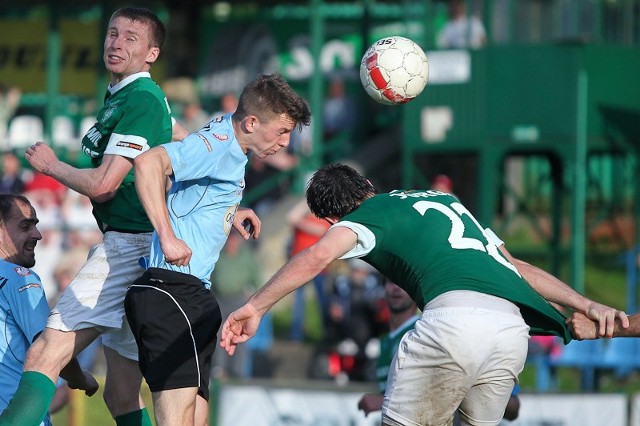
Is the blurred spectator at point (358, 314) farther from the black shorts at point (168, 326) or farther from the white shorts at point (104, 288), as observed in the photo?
the black shorts at point (168, 326)

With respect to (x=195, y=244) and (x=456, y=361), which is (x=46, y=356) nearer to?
(x=195, y=244)

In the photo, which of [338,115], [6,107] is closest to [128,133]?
[338,115]

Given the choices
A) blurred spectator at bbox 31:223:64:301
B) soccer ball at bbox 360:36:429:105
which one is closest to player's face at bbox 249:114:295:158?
soccer ball at bbox 360:36:429:105

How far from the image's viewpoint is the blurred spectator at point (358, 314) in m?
15.1

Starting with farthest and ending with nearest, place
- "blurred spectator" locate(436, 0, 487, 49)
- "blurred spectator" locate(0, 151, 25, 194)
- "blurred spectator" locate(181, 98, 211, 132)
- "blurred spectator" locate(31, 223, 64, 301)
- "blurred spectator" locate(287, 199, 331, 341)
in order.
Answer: "blurred spectator" locate(0, 151, 25, 194)
"blurred spectator" locate(181, 98, 211, 132)
"blurred spectator" locate(436, 0, 487, 49)
"blurred spectator" locate(31, 223, 64, 301)
"blurred spectator" locate(287, 199, 331, 341)

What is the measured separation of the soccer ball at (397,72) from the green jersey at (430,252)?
67.1 inches

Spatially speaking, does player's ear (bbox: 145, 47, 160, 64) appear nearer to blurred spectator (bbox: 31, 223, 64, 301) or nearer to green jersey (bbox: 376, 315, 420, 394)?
green jersey (bbox: 376, 315, 420, 394)

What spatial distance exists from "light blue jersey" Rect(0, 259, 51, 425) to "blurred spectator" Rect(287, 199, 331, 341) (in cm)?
895

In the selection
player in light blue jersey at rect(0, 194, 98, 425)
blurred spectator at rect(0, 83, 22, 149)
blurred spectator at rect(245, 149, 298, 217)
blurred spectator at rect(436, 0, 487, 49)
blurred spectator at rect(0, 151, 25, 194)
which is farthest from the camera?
blurred spectator at rect(0, 83, 22, 149)

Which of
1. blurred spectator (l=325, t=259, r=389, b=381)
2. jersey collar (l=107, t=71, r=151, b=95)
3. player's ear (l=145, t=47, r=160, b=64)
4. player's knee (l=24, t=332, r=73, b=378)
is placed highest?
player's ear (l=145, t=47, r=160, b=64)

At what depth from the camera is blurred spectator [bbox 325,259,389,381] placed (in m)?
15.1

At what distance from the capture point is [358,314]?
15.3 metres

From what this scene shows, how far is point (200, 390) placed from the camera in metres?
6.70

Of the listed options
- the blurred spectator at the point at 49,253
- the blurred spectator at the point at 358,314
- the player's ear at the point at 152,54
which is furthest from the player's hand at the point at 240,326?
the blurred spectator at the point at 49,253
